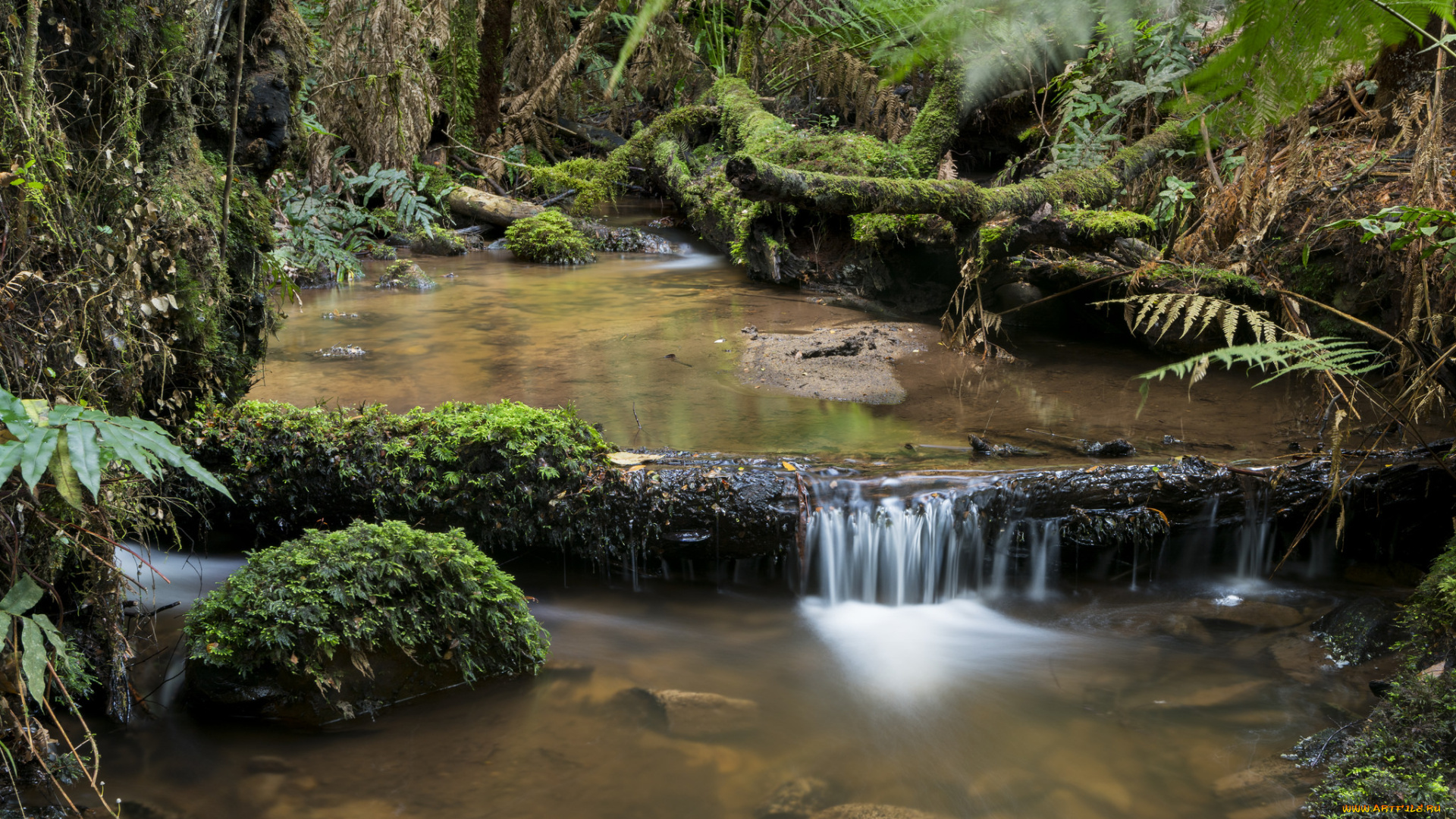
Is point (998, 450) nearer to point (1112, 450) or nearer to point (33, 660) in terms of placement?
point (1112, 450)

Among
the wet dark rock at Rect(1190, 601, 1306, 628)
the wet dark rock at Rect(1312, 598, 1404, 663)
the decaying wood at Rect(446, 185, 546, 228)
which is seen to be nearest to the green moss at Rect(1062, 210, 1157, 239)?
the wet dark rock at Rect(1190, 601, 1306, 628)

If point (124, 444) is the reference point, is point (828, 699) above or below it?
below

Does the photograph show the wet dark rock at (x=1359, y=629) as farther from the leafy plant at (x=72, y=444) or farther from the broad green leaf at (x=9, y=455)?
the broad green leaf at (x=9, y=455)

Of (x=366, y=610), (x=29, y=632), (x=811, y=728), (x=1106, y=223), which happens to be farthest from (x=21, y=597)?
(x=1106, y=223)

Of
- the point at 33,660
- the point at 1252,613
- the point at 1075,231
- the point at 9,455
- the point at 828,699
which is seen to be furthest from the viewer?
the point at 1075,231

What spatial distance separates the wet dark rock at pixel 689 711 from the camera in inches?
137

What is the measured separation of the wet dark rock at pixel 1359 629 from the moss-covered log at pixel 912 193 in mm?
4019

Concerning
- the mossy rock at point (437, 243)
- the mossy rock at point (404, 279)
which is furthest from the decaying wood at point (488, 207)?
the mossy rock at point (404, 279)

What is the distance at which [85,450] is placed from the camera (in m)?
2.11

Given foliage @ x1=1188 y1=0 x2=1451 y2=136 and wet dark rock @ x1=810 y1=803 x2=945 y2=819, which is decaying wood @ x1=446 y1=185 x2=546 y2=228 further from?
foliage @ x1=1188 y1=0 x2=1451 y2=136

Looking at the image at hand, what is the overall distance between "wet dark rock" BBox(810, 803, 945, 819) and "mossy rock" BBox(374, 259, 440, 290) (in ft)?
29.4

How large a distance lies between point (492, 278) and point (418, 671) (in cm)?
855

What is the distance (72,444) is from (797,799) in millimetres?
2408

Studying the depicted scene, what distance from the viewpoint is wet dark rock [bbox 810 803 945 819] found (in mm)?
3041
